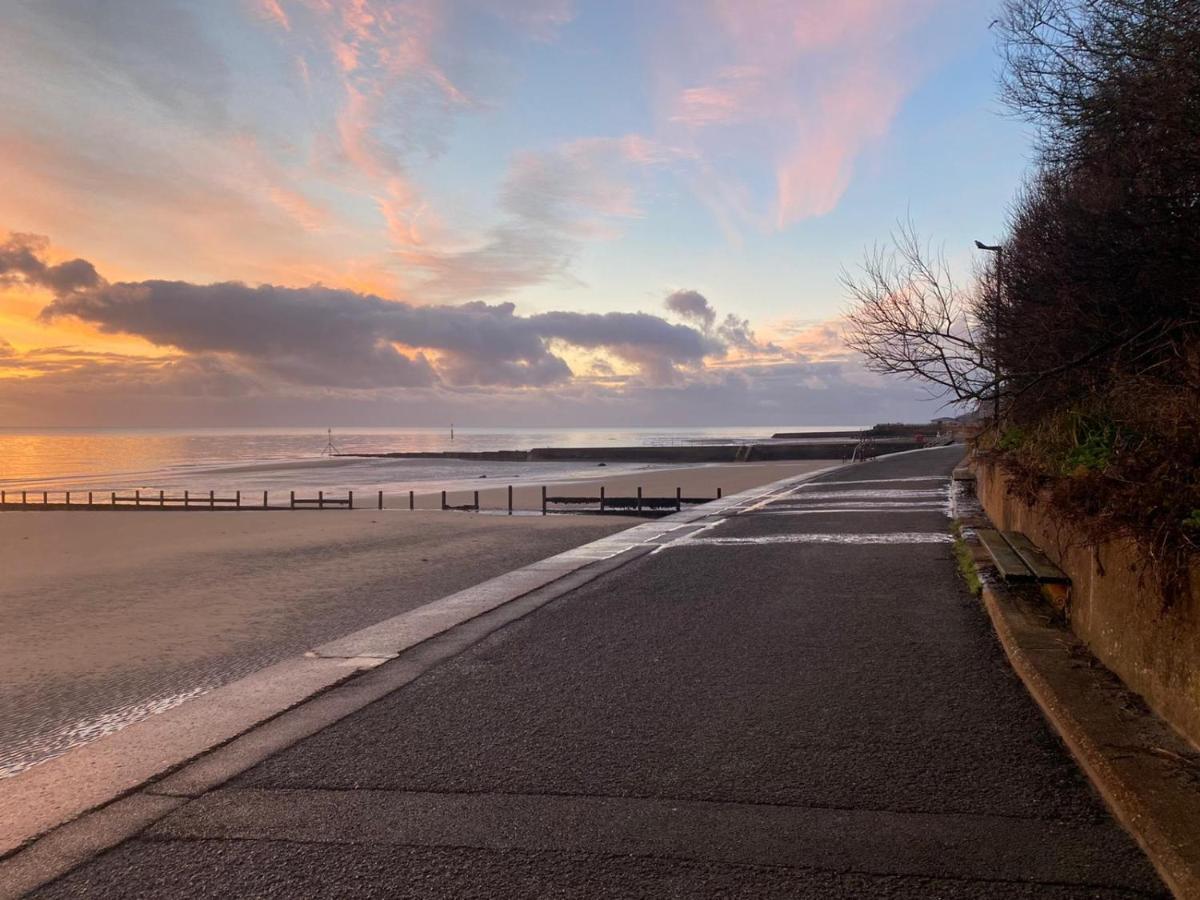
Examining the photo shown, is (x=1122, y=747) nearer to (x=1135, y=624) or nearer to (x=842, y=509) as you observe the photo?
(x=1135, y=624)

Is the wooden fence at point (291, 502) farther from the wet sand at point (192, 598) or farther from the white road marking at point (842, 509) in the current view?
the white road marking at point (842, 509)

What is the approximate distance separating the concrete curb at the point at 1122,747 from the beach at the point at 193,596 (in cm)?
576

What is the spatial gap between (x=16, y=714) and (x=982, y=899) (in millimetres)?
6568

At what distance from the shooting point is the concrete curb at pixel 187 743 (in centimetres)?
376

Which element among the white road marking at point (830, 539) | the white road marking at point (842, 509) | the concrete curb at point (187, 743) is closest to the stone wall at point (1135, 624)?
the concrete curb at point (187, 743)

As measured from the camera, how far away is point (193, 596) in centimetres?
1195

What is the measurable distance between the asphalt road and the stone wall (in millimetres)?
588

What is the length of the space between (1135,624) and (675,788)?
2865 mm

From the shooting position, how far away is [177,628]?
9664 mm

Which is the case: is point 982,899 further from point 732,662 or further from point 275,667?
point 275,667

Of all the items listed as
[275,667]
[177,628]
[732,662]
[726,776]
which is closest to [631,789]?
[726,776]

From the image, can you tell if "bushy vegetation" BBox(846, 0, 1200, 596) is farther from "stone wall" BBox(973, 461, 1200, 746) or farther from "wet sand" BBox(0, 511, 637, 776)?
"wet sand" BBox(0, 511, 637, 776)

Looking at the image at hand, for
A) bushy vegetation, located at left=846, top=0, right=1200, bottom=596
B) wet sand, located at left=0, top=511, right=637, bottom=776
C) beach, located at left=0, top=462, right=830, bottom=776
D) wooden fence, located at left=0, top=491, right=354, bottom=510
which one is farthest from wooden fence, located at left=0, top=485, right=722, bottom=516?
bushy vegetation, located at left=846, top=0, right=1200, bottom=596

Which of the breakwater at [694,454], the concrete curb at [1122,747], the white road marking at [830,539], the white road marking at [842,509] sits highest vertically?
the breakwater at [694,454]
